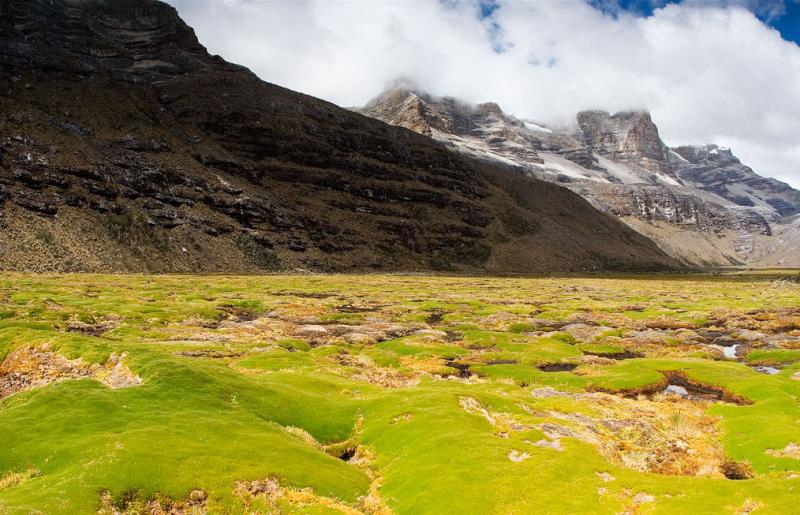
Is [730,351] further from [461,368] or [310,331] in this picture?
[310,331]

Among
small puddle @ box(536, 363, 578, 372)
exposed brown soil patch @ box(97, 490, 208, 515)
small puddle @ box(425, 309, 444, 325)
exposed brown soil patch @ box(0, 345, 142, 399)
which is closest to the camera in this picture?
exposed brown soil patch @ box(97, 490, 208, 515)

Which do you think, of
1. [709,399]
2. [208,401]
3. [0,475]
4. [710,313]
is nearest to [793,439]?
[709,399]

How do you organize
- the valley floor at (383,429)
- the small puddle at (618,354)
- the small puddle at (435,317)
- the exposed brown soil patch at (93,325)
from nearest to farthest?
the valley floor at (383,429) < the small puddle at (618,354) < the exposed brown soil patch at (93,325) < the small puddle at (435,317)

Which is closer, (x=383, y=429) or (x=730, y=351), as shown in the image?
(x=383, y=429)

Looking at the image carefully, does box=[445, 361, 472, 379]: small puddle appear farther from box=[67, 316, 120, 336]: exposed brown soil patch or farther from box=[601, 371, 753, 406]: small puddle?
box=[67, 316, 120, 336]: exposed brown soil patch

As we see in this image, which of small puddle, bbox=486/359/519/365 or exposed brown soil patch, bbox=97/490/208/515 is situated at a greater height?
exposed brown soil patch, bbox=97/490/208/515

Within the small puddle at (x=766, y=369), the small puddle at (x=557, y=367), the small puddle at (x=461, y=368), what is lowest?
the small puddle at (x=461, y=368)

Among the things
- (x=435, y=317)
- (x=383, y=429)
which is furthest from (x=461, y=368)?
(x=435, y=317)

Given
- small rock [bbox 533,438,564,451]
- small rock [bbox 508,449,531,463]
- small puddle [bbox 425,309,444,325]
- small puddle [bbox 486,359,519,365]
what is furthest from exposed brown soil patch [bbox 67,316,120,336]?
small rock [bbox 508,449,531,463]

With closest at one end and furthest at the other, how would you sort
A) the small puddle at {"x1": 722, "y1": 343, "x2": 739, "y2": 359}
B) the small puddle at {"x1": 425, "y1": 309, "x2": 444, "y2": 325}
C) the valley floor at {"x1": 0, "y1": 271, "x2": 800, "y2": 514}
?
the valley floor at {"x1": 0, "y1": 271, "x2": 800, "y2": 514} < the small puddle at {"x1": 722, "y1": 343, "x2": 739, "y2": 359} < the small puddle at {"x1": 425, "y1": 309, "x2": 444, "y2": 325}

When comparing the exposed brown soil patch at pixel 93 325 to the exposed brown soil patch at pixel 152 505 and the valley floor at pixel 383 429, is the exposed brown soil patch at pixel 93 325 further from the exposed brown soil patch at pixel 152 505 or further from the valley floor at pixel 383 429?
the exposed brown soil patch at pixel 152 505

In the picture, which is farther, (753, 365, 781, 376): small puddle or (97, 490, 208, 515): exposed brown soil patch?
(753, 365, 781, 376): small puddle

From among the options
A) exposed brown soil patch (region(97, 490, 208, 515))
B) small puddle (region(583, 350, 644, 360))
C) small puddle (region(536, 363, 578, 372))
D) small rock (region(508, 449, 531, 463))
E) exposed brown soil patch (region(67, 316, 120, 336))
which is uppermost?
small rock (region(508, 449, 531, 463))

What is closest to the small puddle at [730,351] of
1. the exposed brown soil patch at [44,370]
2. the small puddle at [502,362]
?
the small puddle at [502,362]
